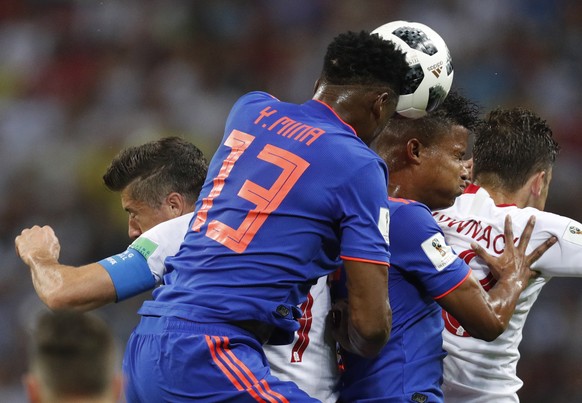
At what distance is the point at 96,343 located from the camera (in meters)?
2.54

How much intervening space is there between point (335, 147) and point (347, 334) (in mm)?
815

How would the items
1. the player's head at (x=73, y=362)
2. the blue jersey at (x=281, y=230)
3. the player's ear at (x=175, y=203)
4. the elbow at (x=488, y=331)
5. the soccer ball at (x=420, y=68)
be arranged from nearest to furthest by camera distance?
the player's head at (x=73, y=362)
the blue jersey at (x=281, y=230)
the elbow at (x=488, y=331)
the soccer ball at (x=420, y=68)
the player's ear at (x=175, y=203)

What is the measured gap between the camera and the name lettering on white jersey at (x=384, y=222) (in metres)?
3.65

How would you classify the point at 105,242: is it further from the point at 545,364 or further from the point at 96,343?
the point at 96,343

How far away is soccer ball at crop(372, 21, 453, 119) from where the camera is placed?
4297mm

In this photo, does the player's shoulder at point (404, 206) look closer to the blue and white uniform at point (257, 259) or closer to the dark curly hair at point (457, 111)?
the blue and white uniform at point (257, 259)

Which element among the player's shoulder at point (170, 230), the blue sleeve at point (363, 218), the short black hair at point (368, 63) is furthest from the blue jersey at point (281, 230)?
the player's shoulder at point (170, 230)

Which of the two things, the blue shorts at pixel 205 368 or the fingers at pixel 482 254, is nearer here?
the blue shorts at pixel 205 368

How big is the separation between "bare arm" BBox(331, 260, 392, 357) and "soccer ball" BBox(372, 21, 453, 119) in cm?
98

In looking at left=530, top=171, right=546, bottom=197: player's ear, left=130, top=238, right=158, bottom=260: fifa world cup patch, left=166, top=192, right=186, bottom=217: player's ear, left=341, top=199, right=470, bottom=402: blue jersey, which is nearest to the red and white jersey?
left=341, top=199, right=470, bottom=402: blue jersey

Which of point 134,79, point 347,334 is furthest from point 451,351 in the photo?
point 134,79

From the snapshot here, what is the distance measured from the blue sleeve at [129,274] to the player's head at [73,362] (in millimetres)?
1661

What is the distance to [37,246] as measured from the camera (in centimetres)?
456

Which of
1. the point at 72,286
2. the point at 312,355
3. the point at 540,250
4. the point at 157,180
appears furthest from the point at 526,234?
the point at 72,286
